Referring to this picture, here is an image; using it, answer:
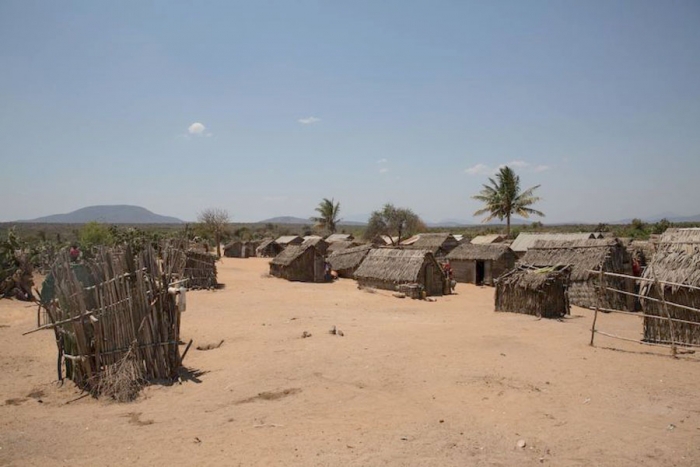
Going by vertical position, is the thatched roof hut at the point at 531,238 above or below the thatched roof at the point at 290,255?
above

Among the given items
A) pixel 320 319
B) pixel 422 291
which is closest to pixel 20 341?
pixel 320 319

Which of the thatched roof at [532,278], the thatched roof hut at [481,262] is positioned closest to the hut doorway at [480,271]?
the thatched roof hut at [481,262]

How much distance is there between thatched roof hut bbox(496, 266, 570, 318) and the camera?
47.7ft

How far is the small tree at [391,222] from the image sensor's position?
51.7 metres

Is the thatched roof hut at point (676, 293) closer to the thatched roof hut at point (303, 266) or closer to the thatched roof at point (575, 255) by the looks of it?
the thatched roof at point (575, 255)

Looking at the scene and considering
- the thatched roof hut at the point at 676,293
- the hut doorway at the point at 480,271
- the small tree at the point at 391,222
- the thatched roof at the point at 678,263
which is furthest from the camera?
the small tree at the point at 391,222

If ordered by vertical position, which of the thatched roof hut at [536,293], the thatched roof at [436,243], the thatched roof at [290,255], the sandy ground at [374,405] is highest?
the thatched roof at [436,243]

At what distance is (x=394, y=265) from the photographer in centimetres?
Answer: 2072

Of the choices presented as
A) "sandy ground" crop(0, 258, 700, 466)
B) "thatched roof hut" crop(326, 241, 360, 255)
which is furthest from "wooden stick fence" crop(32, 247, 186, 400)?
"thatched roof hut" crop(326, 241, 360, 255)

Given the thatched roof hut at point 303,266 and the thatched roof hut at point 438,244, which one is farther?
the thatched roof hut at point 438,244

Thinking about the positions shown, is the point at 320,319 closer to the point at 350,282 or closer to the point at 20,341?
the point at 20,341

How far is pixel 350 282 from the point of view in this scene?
83.4 ft

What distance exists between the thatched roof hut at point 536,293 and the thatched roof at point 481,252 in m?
8.48

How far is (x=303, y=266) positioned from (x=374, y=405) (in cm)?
1939
